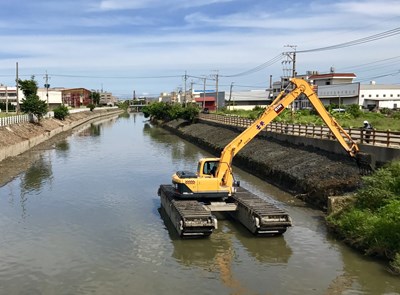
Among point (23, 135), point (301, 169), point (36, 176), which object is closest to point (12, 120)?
point (23, 135)

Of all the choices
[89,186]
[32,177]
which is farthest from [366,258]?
[32,177]

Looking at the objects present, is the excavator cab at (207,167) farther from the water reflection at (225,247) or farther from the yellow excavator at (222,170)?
the water reflection at (225,247)

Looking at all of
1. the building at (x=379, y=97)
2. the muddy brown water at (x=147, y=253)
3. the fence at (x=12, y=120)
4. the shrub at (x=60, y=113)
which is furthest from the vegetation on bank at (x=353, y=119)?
the shrub at (x=60, y=113)

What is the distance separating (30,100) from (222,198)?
5408cm

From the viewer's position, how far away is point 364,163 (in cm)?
2362

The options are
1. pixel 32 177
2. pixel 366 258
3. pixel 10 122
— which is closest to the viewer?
pixel 366 258

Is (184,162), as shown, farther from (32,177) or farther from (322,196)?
→ (322,196)

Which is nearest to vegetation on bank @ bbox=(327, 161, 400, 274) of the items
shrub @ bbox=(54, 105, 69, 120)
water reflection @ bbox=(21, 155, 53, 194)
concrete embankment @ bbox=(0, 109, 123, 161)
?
water reflection @ bbox=(21, 155, 53, 194)

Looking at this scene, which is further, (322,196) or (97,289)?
(322,196)

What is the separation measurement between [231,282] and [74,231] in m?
8.20

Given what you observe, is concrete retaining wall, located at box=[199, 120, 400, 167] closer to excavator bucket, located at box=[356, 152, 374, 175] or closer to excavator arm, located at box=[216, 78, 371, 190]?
excavator bucket, located at box=[356, 152, 374, 175]

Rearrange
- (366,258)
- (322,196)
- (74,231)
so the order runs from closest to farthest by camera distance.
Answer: (366,258) → (74,231) → (322,196)

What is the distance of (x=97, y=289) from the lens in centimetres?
1312

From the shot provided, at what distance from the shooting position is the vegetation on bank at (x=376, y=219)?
14.8m
